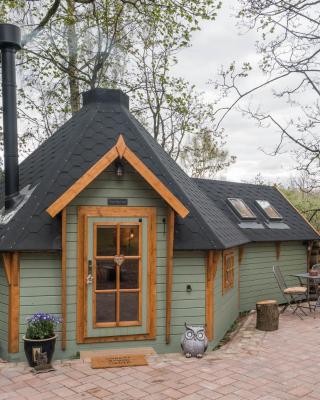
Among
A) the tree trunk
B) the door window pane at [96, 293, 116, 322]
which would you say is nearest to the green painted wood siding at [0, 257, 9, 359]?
the door window pane at [96, 293, 116, 322]

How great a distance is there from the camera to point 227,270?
877 centimetres

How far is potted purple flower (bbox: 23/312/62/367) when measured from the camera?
6.07 metres

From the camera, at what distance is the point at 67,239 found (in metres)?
6.62

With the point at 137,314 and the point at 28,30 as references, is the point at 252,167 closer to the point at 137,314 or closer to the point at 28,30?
the point at 28,30

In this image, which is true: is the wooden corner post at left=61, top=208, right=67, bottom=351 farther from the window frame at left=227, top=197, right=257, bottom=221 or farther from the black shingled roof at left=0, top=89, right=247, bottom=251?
the window frame at left=227, top=197, right=257, bottom=221

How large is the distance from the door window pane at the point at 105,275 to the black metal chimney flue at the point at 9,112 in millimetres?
1972

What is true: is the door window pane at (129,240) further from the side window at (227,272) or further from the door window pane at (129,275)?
the side window at (227,272)

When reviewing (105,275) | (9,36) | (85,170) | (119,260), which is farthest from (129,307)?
(9,36)

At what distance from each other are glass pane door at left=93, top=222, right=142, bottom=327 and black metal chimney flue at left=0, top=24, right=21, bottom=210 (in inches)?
73.7

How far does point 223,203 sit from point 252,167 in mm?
15969

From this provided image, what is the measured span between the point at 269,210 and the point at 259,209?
1.30 feet

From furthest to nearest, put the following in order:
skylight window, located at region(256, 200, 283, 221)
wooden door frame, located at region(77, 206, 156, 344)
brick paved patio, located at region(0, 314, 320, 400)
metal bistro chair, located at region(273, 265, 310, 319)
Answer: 1. skylight window, located at region(256, 200, 283, 221)
2. metal bistro chair, located at region(273, 265, 310, 319)
3. wooden door frame, located at region(77, 206, 156, 344)
4. brick paved patio, located at region(0, 314, 320, 400)

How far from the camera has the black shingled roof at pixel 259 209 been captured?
37.1ft

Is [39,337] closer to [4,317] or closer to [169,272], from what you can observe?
[4,317]
